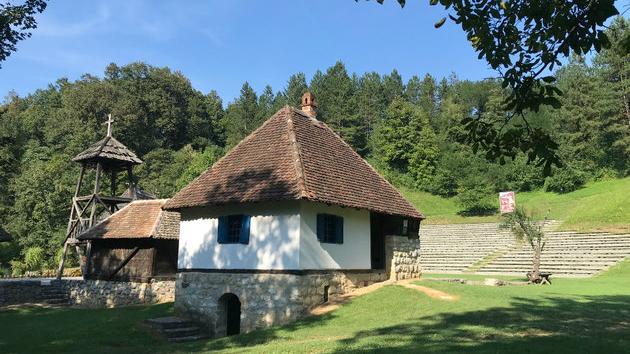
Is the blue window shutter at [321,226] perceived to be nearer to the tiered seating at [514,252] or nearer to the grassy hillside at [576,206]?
the tiered seating at [514,252]

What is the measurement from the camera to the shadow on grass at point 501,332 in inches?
338

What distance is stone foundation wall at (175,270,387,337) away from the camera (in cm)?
1468

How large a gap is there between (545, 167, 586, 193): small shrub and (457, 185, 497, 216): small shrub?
761cm

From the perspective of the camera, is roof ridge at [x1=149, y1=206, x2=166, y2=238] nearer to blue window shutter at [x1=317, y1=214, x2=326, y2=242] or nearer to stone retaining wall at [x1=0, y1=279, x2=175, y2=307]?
stone retaining wall at [x1=0, y1=279, x2=175, y2=307]

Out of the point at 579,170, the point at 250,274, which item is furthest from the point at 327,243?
the point at 579,170

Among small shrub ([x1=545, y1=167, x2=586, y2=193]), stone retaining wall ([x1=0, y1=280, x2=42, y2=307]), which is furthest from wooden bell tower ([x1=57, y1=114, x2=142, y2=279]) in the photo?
small shrub ([x1=545, y1=167, x2=586, y2=193])

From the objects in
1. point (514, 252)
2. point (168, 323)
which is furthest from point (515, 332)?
point (514, 252)

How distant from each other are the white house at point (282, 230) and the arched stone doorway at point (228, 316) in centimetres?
3

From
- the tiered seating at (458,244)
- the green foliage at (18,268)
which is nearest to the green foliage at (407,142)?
the tiered seating at (458,244)

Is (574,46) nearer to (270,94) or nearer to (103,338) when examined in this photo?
(103,338)

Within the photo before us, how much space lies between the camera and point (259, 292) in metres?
15.3

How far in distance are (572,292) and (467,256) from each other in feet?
62.7

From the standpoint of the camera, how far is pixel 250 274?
15.6 meters

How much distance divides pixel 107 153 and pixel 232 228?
15176 mm
